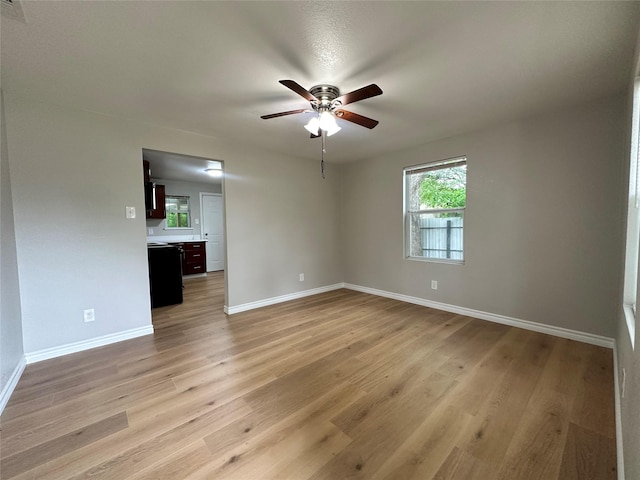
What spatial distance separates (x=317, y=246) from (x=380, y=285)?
4.24 ft

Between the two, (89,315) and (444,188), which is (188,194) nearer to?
(89,315)

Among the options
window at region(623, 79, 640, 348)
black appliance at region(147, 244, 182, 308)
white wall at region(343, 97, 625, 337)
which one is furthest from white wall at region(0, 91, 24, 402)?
white wall at region(343, 97, 625, 337)

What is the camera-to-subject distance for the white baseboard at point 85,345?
2385 mm

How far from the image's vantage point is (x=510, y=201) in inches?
117

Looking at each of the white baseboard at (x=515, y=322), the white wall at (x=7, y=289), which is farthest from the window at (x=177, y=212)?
the white baseboard at (x=515, y=322)

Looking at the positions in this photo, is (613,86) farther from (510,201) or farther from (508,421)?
(508,421)

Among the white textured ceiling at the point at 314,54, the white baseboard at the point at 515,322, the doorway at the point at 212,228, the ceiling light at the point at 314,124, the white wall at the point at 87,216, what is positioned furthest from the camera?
the doorway at the point at 212,228

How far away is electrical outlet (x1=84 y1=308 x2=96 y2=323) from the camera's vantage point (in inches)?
103

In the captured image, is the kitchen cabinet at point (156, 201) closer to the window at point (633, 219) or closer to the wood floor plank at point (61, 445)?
the wood floor plank at point (61, 445)

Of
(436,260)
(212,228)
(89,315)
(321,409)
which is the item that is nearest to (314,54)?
(321,409)

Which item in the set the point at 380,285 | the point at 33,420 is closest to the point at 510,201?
the point at 380,285

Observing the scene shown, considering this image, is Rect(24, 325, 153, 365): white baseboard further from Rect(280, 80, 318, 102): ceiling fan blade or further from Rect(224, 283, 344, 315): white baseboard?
Rect(280, 80, 318, 102): ceiling fan blade

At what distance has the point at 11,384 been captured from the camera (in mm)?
1957

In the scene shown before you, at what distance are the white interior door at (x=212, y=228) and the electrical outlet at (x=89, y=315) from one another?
425 centimetres
